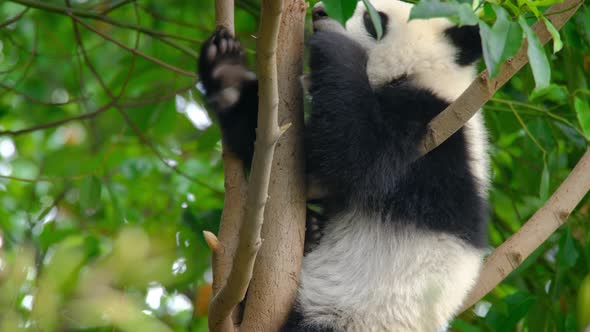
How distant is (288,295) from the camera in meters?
2.81

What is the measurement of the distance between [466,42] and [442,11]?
6.34 feet

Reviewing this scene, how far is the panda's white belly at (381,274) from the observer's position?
3.12m

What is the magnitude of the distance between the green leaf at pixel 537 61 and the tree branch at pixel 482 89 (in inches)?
19.8

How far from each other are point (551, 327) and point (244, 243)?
6.55 feet

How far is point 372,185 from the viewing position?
312cm

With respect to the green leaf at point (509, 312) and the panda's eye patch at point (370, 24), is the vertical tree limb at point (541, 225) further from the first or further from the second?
the panda's eye patch at point (370, 24)

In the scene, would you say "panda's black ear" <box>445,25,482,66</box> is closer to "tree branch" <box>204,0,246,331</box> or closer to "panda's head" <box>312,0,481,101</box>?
"panda's head" <box>312,0,481,101</box>

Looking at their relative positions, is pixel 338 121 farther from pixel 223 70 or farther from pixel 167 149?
pixel 167 149

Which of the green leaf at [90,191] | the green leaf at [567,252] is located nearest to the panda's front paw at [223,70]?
the green leaf at [90,191]

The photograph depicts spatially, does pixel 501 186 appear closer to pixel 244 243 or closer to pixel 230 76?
pixel 230 76

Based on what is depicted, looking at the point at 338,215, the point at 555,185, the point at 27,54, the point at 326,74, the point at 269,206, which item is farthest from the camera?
the point at 27,54

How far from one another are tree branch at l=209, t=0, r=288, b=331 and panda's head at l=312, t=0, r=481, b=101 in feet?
4.82

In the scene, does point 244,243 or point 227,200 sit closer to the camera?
point 244,243

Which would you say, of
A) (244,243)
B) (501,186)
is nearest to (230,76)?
(244,243)
